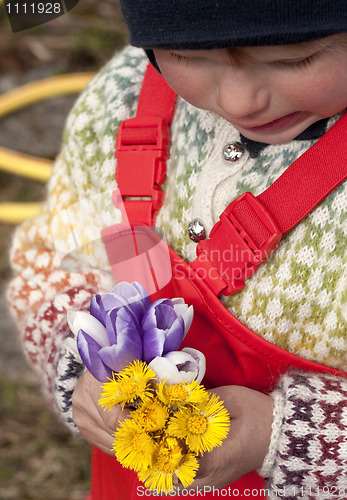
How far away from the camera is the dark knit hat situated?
562mm

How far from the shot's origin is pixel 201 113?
0.84 meters

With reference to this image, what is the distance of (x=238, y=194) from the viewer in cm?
80

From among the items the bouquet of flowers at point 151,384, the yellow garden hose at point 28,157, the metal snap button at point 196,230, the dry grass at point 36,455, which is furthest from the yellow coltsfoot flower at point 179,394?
the yellow garden hose at point 28,157

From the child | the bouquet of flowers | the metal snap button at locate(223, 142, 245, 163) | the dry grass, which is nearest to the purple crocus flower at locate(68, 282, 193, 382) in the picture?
the bouquet of flowers

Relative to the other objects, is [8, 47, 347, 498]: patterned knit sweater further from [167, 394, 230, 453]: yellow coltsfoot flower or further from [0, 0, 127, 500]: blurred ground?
[0, 0, 127, 500]: blurred ground

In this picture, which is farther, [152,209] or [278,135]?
[152,209]

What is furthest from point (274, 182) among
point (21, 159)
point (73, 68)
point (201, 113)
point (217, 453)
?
point (73, 68)

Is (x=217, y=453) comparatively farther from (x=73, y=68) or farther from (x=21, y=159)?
(x=73, y=68)

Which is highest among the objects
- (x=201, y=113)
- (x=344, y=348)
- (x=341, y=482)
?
(x=201, y=113)

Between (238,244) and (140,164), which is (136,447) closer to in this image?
(238,244)

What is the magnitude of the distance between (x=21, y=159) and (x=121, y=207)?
46.3 inches

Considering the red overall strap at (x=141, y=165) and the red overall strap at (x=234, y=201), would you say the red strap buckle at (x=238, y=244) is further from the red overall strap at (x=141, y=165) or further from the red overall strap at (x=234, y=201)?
the red overall strap at (x=141, y=165)

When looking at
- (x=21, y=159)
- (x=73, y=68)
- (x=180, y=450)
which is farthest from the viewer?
(x=73, y=68)

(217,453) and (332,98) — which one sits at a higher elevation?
(332,98)
